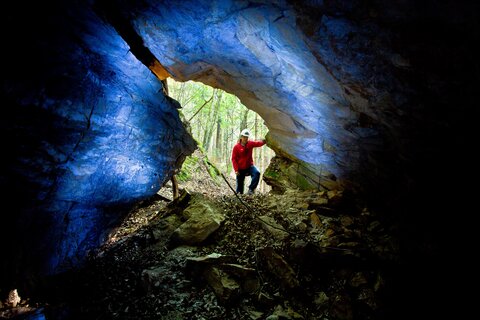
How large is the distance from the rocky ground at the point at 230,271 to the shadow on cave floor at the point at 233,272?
0.02m

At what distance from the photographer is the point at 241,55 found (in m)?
4.92

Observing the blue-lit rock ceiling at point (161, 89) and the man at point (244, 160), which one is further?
the man at point (244, 160)

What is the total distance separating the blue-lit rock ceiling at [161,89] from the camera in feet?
10.6

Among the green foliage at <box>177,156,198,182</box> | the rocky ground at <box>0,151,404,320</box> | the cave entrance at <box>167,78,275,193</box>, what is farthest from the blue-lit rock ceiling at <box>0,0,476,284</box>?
the cave entrance at <box>167,78,275,193</box>

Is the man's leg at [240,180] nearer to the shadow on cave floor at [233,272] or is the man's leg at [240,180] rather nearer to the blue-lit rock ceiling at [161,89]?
the shadow on cave floor at [233,272]

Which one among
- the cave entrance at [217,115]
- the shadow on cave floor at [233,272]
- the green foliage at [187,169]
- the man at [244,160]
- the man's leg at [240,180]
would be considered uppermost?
the cave entrance at [217,115]

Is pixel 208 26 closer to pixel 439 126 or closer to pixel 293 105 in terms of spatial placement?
pixel 293 105

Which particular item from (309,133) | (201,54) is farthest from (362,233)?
(201,54)

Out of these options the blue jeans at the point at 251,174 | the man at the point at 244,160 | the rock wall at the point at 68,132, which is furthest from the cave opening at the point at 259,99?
the blue jeans at the point at 251,174

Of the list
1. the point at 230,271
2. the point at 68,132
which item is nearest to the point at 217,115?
the point at 68,132

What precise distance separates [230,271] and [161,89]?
4790mm

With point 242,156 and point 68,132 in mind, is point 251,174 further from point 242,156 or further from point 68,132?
point 68,132

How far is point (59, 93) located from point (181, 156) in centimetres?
356

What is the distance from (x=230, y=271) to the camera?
4812 millimetres
